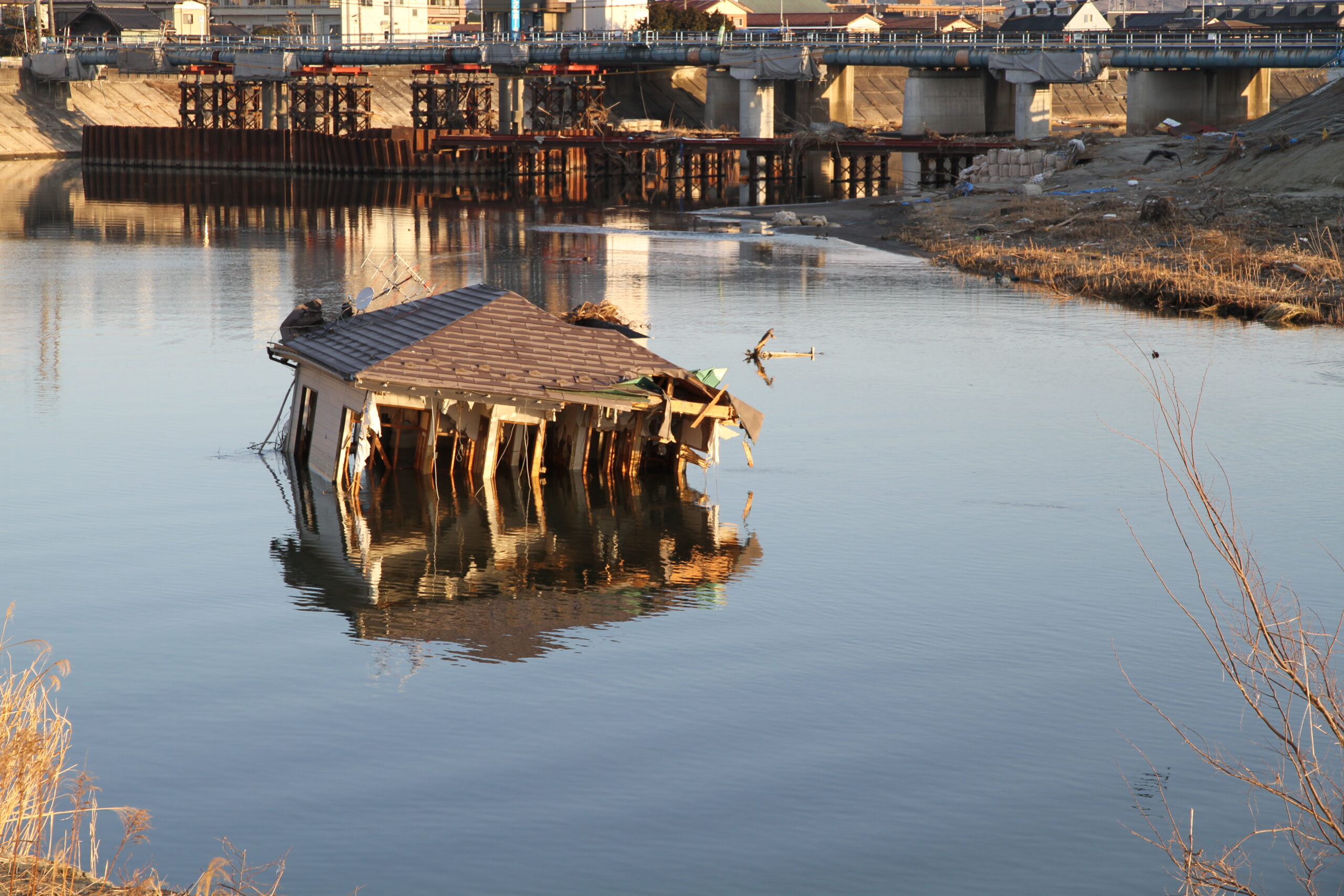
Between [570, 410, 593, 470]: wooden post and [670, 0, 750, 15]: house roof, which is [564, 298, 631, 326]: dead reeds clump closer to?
[570, 410, 593, 470]: wooden post

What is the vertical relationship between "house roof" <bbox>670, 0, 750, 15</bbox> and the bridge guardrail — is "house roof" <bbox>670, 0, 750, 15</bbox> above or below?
above

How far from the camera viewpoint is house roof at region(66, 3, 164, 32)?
121350 mm

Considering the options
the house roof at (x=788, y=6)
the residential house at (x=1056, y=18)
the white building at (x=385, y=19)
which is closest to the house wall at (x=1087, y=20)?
the residential house at (x=1056, y=18)

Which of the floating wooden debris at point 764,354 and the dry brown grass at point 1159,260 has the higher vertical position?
the dry brown grass at point 1159,260

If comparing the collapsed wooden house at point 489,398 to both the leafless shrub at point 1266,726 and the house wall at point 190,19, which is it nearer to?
the leafless shrub at point 1266,726

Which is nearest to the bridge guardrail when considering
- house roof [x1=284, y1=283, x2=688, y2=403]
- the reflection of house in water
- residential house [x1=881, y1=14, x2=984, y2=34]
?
residential house [x1=881, y1=14, x2=984, y2=34]

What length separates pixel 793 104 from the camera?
312 feet

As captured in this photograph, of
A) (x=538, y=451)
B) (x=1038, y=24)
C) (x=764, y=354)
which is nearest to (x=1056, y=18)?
(x=1038, y=24)

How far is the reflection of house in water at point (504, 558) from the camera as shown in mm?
15969

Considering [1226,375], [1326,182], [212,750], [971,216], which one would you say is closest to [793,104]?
[971,216]

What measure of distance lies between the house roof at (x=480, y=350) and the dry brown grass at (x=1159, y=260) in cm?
2173

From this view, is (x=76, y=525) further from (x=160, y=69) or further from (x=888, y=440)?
(x=160, y=69)

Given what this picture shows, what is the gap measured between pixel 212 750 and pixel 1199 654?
390 inches

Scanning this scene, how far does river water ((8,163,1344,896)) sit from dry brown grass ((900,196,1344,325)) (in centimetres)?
386
